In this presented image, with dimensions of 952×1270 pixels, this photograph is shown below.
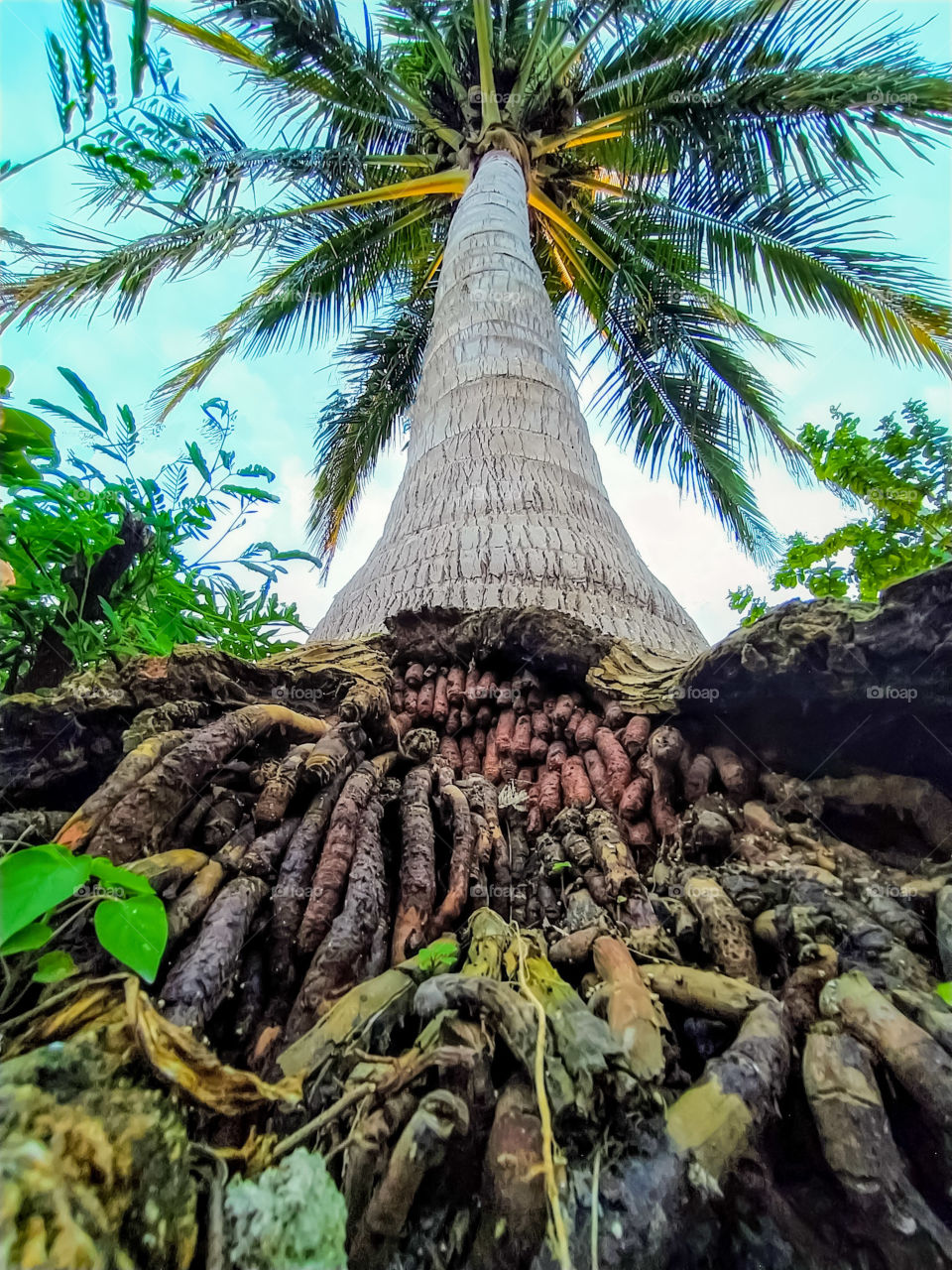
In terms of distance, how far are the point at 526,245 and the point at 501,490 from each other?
2264mm

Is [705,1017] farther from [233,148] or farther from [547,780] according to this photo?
[233,148]

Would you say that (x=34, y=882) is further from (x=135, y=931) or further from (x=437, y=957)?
(x=437, y=957)

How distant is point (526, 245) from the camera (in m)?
3.98

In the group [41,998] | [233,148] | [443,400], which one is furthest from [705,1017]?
[233,148]

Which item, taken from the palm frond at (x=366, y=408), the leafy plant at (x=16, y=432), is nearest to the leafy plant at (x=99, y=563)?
the leafy plant at (x=16, y=432)

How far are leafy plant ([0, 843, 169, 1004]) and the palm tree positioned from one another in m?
1.43

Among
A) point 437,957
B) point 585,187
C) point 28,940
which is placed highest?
point 585,187

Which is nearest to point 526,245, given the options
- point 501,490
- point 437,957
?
point 501,490

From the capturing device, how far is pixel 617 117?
5.17 meters

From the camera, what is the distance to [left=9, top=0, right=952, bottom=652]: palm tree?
8.43 ft

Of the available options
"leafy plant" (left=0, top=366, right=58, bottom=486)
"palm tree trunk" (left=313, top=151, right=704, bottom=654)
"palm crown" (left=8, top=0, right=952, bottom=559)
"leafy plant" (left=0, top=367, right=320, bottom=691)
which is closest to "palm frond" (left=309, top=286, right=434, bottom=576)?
"palm crown" (left=8, top=0, right=952, bottom=559)

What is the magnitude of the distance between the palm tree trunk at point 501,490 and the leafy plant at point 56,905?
139 centimetres

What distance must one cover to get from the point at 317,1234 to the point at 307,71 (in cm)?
688

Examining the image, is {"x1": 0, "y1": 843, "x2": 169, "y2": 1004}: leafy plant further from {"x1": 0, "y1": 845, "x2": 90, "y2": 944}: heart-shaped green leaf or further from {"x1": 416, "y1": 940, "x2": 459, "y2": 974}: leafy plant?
{"x1": 416, "y1": 940, "x2": 459, "y2": 974}: leafy plant
